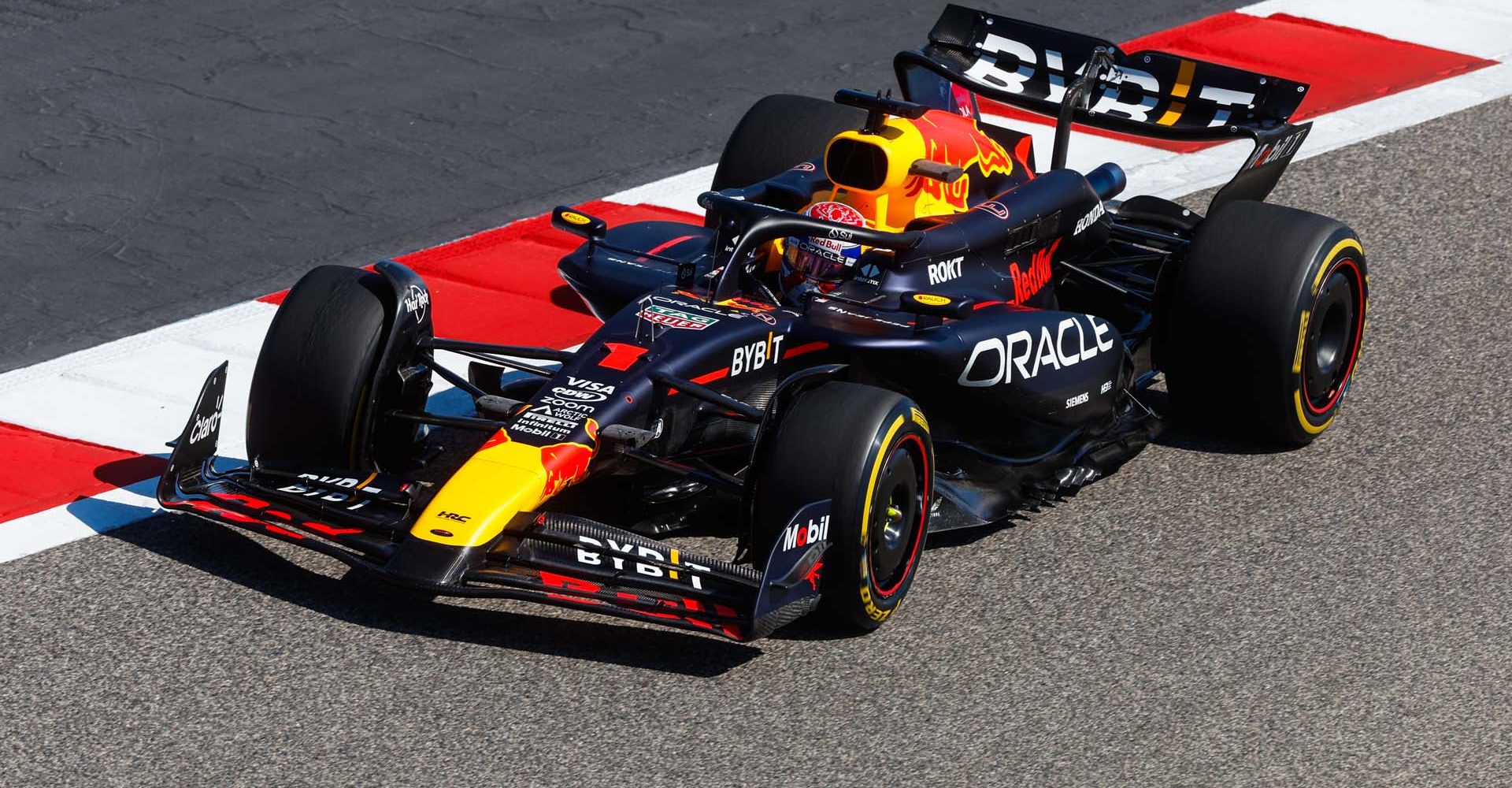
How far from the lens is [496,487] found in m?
6.12

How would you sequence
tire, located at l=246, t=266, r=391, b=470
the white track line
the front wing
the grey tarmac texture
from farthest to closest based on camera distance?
the grey tarmac texture
the white track line
tire, located at l=246, t=266, r=391, b=470
the front wing

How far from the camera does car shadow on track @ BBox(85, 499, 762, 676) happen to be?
618 centimetres

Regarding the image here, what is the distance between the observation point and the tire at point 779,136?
29.3 feet

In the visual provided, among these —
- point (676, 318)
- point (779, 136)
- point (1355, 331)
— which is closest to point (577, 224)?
point (676, 318)

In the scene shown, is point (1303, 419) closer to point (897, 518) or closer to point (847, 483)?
point (897, 518)

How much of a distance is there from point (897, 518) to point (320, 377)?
1.93 m

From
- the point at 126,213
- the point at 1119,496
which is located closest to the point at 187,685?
the point at 1119,496

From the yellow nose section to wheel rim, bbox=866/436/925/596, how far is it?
36.1 inches

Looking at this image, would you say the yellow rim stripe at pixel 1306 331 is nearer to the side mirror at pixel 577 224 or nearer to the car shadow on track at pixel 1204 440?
the car shadow on track at pixel 1204 440

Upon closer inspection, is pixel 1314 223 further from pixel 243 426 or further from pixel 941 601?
pixel 243 426

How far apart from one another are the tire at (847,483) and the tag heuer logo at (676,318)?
0.68m

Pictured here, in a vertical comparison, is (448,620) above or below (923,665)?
Answer: below

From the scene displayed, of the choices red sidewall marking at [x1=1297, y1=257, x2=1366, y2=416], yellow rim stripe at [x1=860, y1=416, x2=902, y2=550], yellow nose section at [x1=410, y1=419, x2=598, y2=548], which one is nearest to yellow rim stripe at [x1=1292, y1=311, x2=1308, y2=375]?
red sidewall marking at [x1=1297, y1=257, x2=1366, y2=416]

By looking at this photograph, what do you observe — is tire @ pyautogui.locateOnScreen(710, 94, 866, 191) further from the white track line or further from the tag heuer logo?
the tag heuer logo
